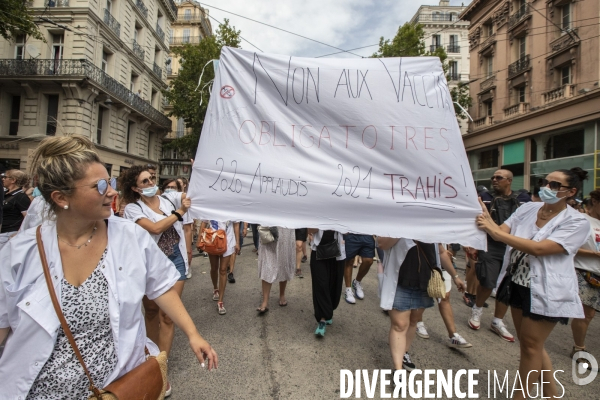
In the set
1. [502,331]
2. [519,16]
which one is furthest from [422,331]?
[519,16]

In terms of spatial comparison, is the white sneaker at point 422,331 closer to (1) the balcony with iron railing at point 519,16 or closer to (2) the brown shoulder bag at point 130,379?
(2) the brown shoulder bag at point 130,379

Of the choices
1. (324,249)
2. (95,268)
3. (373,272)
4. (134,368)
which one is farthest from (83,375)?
(373,272)

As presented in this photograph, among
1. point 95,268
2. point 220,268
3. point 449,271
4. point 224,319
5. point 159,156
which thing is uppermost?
point 159,156

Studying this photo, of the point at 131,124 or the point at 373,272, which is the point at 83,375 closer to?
the point at 373,272

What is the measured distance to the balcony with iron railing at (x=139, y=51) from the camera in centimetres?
2317

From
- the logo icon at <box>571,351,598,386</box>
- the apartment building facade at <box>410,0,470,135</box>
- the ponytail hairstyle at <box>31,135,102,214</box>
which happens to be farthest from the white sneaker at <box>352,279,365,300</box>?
the apartment building facade at <box>410,0,470,135</box>

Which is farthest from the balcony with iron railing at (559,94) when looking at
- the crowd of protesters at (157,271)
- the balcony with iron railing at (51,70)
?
the balcony with iron railing at (51,70)

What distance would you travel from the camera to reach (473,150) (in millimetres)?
21703

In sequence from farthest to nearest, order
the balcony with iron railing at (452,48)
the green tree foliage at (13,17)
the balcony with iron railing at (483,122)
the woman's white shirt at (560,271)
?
1. the balcony with iron railing at (452,48)
2. the balcony with iron railing at (483,122)
3. the green tree foliage at (13,17)
4. the woman's white shirt at (560,271)

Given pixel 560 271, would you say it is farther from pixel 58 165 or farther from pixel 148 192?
pixel 148 192

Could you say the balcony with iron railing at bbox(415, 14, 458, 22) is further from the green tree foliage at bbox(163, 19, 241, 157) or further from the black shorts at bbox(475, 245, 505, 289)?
the black shorts at bbox(475, 245, 505, 289)

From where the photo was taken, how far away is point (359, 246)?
16.8 feet

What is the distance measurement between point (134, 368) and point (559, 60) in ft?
68.6

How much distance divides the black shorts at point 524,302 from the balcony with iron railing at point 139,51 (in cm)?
2730
